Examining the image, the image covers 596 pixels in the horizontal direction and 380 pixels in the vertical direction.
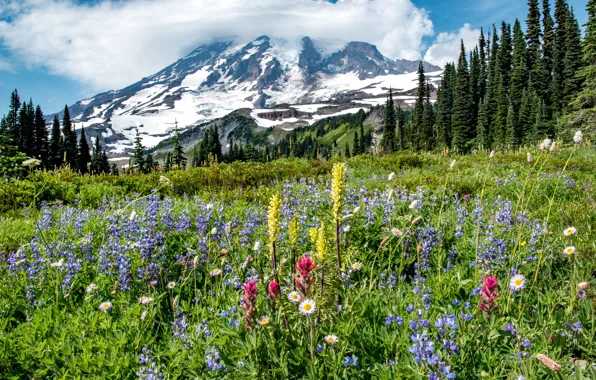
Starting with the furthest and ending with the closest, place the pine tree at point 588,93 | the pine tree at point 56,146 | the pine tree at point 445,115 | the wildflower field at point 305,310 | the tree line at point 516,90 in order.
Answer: the pine tree at point 445,115 < the pine tree at point 56,146 < the tree line at point 516,90 < the pine tree at point 588,93 < the wildflower field at point 305,310

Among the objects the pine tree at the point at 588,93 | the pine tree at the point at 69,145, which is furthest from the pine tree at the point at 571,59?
the pine tree at the point at 69,145

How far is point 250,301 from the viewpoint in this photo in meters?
2.37

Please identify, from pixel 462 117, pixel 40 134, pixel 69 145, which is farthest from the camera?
pixel 40 134

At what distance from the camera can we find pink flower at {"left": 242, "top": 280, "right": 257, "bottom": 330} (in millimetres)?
2352

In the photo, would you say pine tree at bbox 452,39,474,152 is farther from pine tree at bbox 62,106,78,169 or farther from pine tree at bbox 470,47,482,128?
pine tree at bbox 62,106,78,169

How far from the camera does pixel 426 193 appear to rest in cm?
777

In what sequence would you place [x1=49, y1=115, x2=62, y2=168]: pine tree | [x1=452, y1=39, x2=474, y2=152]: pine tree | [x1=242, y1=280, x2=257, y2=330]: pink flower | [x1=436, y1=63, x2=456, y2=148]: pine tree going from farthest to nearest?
[x1=436, y1=63, x2=456, y2=148]: pine tree → [x1=49, y1=115, x2=62, y2=168]: pine tree → [x1=452, y1=39, x2=474, y2=152]: pine tree → [x1=242, y1=280, x2=257, y2=330]: pink flower

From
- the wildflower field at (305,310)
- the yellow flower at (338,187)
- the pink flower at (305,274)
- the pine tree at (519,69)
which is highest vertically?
the pine tree at (519,69)

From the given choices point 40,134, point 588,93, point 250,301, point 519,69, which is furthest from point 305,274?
point 40,134

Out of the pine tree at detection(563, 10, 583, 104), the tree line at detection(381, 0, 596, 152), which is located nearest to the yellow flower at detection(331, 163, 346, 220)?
the tree line at detection(381, 0, 596, 152)

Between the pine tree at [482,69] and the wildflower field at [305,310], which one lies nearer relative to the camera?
the wildflower field at [305,310]

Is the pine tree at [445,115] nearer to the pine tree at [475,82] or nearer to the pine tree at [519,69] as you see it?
the pine tree at [475,82]

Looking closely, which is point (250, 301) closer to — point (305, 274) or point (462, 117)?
point (305, 274)

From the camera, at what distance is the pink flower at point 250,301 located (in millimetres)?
2352
